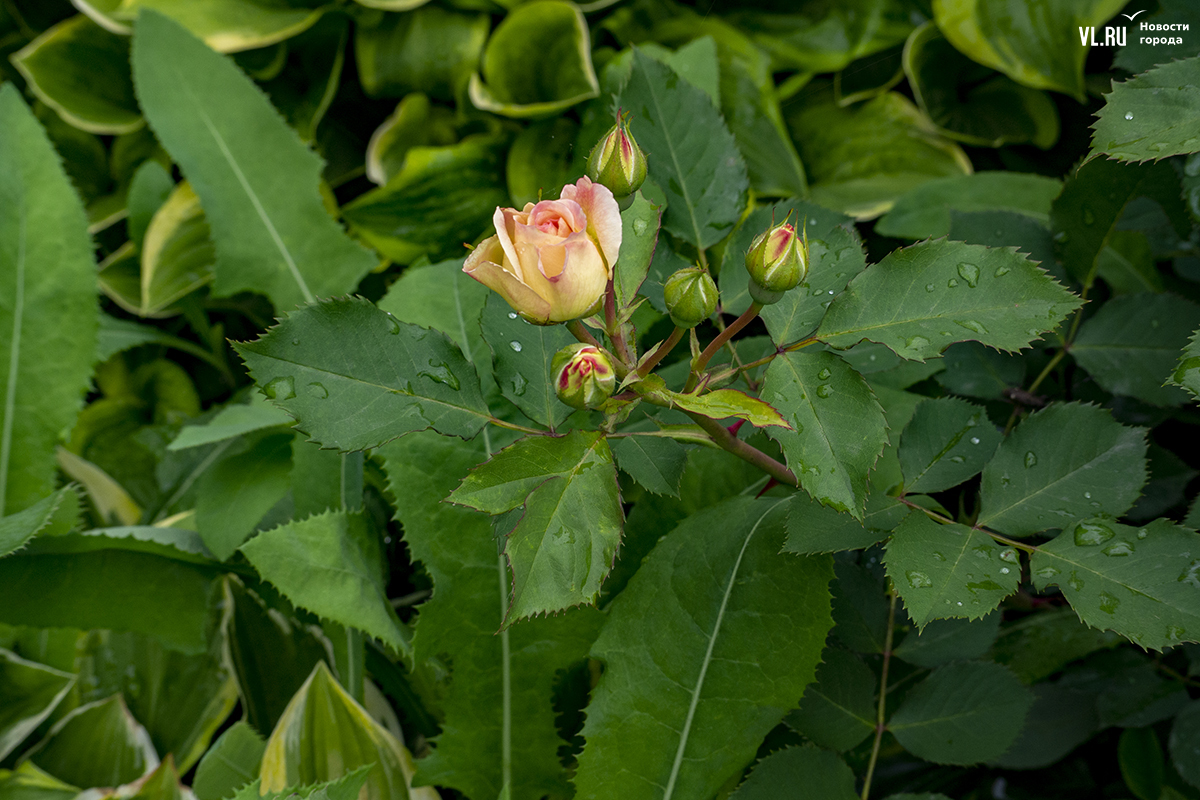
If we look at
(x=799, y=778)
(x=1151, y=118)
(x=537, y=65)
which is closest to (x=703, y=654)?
(x=799, y=778)

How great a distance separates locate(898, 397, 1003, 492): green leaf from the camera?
404mm

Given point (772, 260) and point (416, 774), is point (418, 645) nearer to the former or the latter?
point (416, 774)

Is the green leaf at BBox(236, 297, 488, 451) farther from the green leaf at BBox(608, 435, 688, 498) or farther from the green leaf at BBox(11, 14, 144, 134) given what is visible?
the green leaf at BBox(11, 14, 144, 134)

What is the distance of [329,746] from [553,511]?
13.2 inches

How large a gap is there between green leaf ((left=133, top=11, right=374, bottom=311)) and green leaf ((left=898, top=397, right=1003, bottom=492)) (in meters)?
0.48

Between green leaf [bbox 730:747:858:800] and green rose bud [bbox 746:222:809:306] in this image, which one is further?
green leaf [bbox 730:747:858:800]

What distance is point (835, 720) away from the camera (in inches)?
18.1

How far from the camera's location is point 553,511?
298 millimetres

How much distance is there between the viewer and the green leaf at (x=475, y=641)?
481 mm

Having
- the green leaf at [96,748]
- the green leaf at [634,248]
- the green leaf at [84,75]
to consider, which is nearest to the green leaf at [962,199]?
the green leaf at [634,248]

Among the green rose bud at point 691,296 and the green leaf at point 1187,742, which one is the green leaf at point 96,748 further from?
the green leaf at point 1187,742

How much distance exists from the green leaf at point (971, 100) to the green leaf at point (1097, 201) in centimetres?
27

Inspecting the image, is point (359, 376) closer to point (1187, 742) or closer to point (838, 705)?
point (838, 705)

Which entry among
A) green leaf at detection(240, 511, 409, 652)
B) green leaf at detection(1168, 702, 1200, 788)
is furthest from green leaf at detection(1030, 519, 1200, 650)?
green leaf at detection(240, 511, 409, 652)
